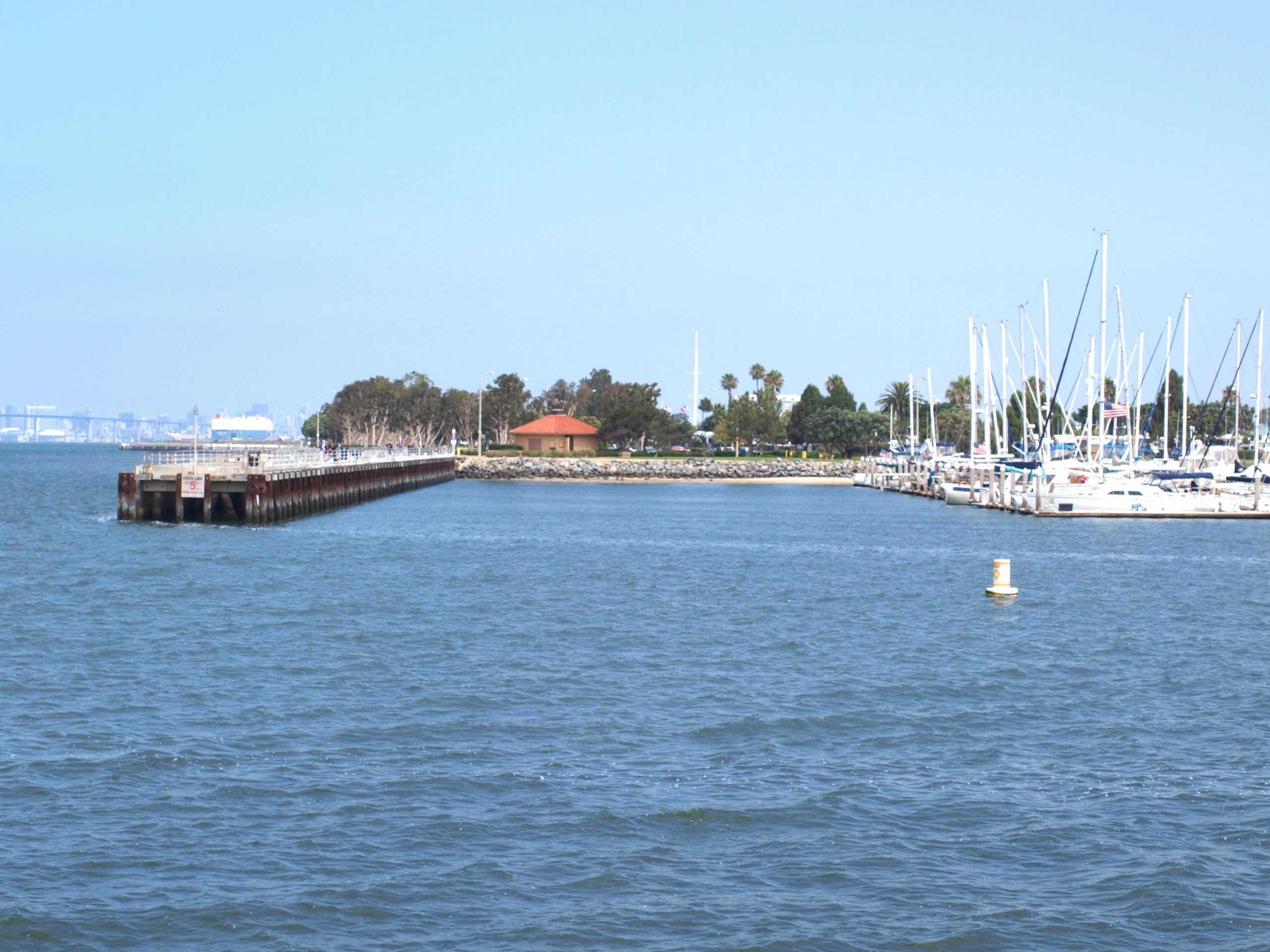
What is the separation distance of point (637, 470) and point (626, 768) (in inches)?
4878

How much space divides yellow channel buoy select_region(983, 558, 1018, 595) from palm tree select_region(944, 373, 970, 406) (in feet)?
517

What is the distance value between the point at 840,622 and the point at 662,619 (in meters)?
4.32

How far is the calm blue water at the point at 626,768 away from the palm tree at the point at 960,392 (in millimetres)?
157855

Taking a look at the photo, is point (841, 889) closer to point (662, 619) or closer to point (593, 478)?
point (662, 619)

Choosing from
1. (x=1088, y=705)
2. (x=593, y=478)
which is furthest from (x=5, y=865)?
(x=593, y=478)

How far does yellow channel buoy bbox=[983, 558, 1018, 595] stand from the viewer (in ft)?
124

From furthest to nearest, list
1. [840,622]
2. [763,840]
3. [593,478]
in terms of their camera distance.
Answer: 1. [593,478]
2. [840,622]
3. [763,840]

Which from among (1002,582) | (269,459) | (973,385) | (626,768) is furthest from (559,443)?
(626,768)

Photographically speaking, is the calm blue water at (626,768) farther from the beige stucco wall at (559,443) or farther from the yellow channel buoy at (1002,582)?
the beige stucco wall at (559,443)

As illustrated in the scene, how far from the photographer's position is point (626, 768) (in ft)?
57.2

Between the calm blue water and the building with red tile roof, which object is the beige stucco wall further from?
the calm blue water

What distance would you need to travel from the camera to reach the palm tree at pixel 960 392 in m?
193

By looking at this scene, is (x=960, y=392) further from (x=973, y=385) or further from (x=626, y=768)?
(x=626, y=768)

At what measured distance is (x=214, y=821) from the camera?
14977 mm
